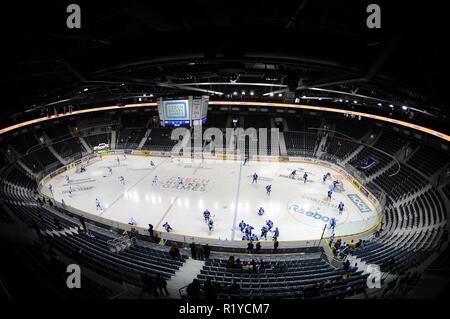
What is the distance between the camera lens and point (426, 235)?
1386 cm

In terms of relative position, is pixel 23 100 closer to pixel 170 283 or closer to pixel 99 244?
pixel 99 244

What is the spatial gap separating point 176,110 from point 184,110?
79 centimetres

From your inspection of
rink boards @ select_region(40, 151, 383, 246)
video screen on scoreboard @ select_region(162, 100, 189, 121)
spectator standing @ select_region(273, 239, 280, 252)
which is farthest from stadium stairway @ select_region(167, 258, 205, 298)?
video screen on scoreboard @ select_region(162, 100, 189, 121)

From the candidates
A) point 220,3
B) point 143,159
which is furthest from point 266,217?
point 143,159

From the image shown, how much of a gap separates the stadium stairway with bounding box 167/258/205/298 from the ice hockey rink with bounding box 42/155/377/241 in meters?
3.66

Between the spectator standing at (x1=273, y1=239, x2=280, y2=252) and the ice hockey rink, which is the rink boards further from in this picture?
the spectator standing at (x1=273, y1=239, x2=280, y2=252)

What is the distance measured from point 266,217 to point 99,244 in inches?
456

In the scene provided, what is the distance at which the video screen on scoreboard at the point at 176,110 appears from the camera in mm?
20638

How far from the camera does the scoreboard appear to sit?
2047 centimetres

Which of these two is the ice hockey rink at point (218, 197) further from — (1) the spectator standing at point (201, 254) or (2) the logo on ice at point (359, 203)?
(1) the spectator standing at point (201, 254)

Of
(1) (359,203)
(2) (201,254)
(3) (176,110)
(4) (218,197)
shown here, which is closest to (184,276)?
(2) (201,254)

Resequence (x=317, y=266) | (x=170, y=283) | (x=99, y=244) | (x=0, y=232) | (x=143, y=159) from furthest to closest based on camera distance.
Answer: (x=143, y=159) → (x=99, y=244) → (x=317, y=266) → (x=170, y=283) → (x=0, y=232)

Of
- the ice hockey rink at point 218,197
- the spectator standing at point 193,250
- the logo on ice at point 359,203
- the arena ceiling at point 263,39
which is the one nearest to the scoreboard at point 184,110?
the ice hockey rink at point 218,197
